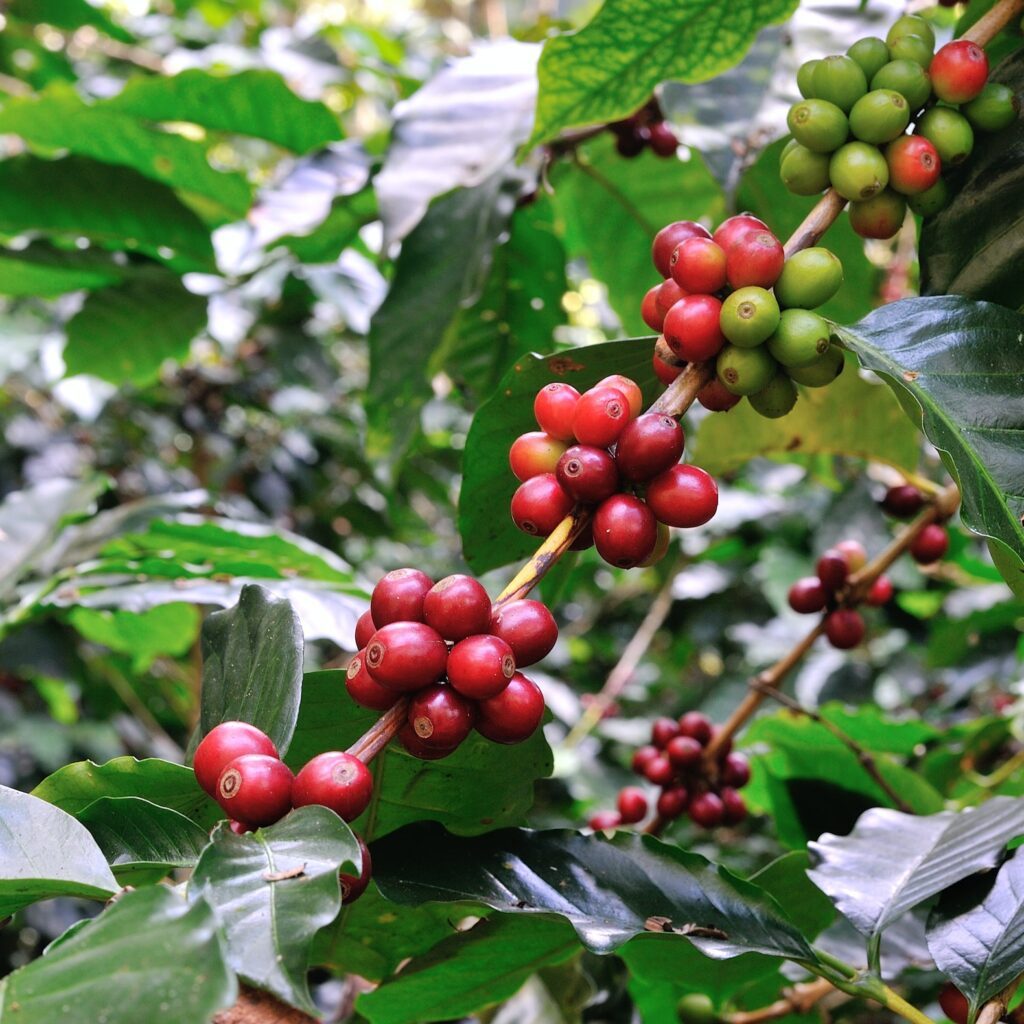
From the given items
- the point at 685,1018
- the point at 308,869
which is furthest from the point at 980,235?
the point at 685,1018

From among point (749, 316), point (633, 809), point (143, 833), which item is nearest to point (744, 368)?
point (749, 316)

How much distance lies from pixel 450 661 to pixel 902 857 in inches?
19.5

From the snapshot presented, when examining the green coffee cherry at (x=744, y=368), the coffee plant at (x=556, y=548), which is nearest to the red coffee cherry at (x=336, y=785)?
the coffee plant at (x=556, y=548)

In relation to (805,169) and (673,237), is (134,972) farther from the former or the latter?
(805,169)

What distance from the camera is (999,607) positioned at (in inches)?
72.2

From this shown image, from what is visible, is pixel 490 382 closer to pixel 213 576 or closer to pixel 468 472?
pixel 213 576

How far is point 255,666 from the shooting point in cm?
64

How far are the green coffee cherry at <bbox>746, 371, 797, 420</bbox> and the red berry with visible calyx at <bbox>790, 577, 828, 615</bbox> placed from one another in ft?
1.92

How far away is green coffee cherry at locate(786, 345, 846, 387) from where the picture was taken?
0.68 metres

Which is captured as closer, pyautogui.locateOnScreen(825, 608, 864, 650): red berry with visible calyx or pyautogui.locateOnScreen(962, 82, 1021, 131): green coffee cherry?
pyautogui.locateOnScreen(962, 82, 1021, 131): green coffee cherry

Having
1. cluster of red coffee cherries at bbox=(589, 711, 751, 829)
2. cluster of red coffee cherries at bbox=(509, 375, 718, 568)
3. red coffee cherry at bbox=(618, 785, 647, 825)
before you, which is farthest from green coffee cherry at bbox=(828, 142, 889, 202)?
red coffee cherry at bbox=(618, 785, 647, 825)

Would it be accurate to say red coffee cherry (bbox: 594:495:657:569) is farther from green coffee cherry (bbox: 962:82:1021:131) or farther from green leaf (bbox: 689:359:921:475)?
green leaf (bbox: 689:359:921:475)

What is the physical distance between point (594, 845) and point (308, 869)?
0.33 meters

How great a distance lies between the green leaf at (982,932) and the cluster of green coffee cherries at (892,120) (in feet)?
1.63
